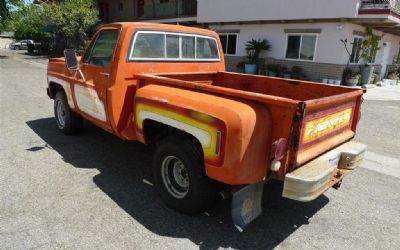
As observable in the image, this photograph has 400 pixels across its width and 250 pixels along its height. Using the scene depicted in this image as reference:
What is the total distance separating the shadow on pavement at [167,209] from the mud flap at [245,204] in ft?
0.98

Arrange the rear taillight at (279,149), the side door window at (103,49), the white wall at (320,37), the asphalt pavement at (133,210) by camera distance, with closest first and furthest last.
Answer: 1. the rear taillight at (279,149)
2. the asphalt pavement at (133,210)
3. the side door window at (103,49)
4. the white wall at (320,37)

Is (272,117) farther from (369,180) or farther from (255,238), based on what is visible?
(369,180)

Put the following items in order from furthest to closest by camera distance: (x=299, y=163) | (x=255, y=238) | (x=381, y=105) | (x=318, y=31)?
(x=318, y=31), (x=381, y=105), (x=255, y=238), (x=299, y=163)

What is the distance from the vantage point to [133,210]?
3.57 metres

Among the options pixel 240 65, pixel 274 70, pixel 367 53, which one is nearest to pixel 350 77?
pixel 367 53

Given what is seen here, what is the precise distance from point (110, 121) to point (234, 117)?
2.12 metres

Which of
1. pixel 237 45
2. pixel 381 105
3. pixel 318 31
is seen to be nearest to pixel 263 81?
pixel 381 105

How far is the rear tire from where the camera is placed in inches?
225

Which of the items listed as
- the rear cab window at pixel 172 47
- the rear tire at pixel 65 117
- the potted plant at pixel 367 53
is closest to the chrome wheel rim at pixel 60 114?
the rear tire at pixel 65 117

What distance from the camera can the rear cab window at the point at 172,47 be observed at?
428 cm

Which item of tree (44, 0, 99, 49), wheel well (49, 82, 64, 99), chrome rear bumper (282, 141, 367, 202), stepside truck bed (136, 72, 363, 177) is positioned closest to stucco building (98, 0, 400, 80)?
tree (44, 0, 99, 49)

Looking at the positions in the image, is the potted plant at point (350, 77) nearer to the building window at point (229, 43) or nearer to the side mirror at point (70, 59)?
the building window at point (229, 43)

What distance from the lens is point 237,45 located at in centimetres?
1897

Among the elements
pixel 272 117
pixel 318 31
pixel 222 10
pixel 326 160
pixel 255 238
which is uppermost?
pixel 222 10
